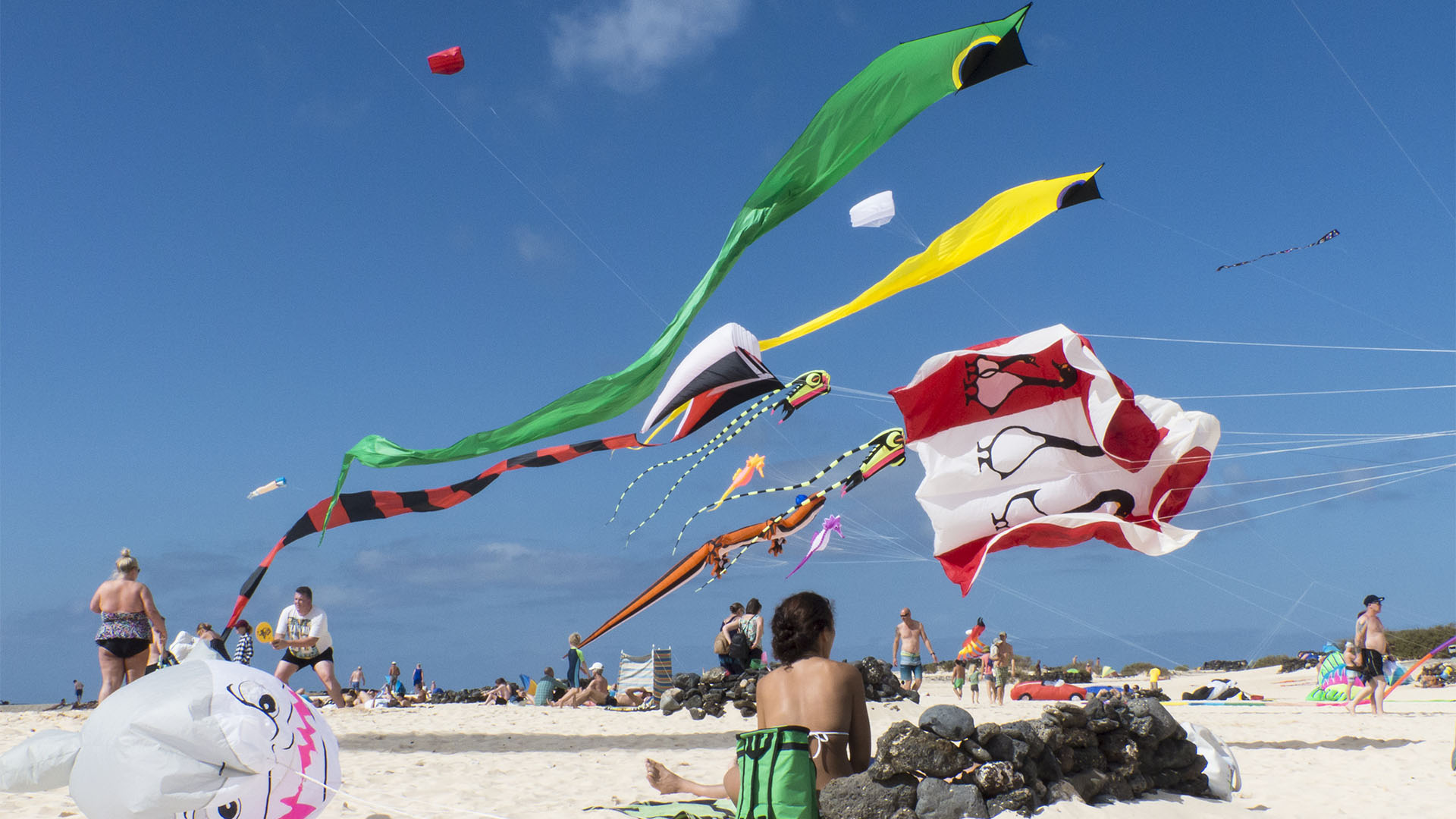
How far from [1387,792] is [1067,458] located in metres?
2.90

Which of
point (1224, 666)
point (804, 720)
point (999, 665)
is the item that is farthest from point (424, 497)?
point (1224, 666)

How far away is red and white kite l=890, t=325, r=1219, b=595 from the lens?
23.9 feet

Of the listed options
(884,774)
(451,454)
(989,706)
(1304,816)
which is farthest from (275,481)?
(989,706)

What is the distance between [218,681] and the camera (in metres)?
3.32

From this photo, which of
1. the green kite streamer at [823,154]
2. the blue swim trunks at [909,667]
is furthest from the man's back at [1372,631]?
the green kite streamer at [823,154]

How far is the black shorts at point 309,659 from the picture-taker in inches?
321

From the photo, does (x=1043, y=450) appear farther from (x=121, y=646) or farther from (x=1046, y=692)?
(x=1046, y=692)

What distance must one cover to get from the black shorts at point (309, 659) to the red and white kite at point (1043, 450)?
5268mm

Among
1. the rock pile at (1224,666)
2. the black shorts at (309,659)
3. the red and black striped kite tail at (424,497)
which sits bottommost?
the rock pile at (1224,666)

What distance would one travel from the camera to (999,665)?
13.9 meters

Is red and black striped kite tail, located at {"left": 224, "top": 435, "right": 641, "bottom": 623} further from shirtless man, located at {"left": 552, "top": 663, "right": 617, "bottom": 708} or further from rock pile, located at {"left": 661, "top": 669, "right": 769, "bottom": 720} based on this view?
shirtless man, located at {"left": 552, "top": 663, "right": 617, "bottom": 708}

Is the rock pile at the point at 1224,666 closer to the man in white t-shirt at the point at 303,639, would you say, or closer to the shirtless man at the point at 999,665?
the shirtless man at the point at 999,665

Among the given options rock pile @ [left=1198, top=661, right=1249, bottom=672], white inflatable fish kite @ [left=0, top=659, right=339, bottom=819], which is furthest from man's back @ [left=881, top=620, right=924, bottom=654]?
rock pile @ [left=1198, top=661, right=1249, bottom=672]

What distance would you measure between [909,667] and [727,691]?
2.30 m
